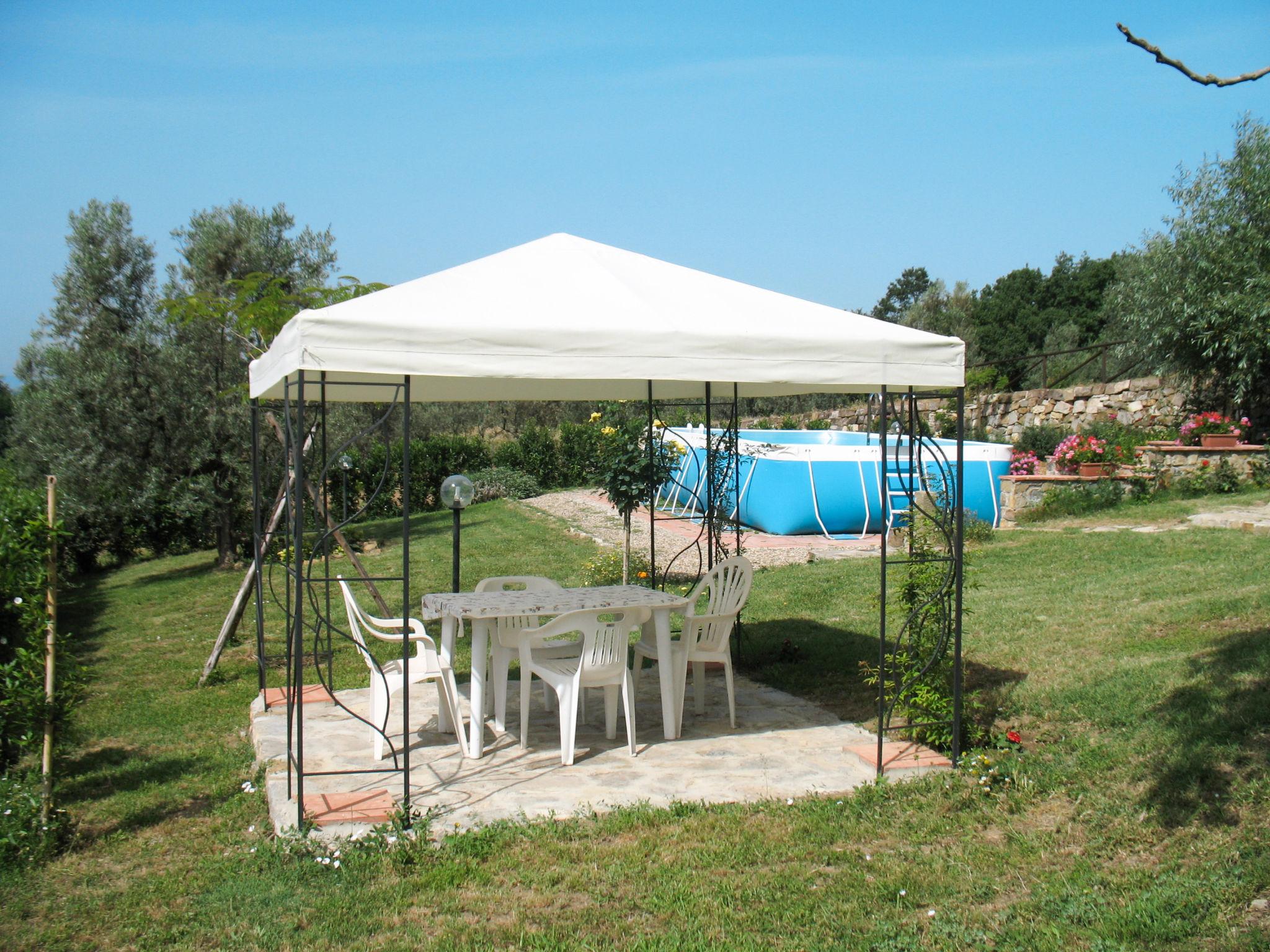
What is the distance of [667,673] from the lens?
5000 millimetres

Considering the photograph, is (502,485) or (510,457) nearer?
(502,485)

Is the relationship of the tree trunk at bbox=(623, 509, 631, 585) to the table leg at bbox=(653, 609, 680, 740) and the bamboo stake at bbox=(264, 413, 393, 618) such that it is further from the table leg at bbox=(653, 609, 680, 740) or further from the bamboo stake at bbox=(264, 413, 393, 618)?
the table leg at bbox=(653, 609, 680, 740)

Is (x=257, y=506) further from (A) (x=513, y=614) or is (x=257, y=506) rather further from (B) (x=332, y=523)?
(A) (x=513, y=614)

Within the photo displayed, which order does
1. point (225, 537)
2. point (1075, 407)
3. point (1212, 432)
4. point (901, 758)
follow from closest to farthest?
point (901, 758) < point (1212, 432) < point (225, 537) < point (1075, 407)

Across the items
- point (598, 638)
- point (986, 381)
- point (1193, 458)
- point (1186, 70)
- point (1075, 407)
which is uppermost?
point (986, 381)

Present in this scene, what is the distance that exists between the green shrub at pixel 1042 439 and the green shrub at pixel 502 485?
10140 millimetres

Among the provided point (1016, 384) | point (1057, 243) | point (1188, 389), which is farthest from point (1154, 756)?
point (1057, 243)

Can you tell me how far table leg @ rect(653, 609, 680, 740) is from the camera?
16.4 feet

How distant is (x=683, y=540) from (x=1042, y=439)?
6.29 m

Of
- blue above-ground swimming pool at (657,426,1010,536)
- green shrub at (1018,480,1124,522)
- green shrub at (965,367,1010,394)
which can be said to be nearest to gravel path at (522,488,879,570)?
blue above-ground swimming pool at (657,426,1010,536)

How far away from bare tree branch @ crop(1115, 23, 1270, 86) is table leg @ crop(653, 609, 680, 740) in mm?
3300

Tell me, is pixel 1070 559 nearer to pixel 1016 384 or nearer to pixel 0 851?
pixel 0 851

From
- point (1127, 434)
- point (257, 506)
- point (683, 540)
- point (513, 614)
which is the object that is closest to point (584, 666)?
point (513, 614)

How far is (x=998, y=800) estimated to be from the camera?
4.06m
